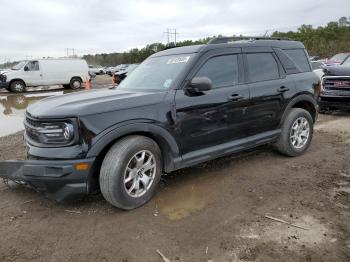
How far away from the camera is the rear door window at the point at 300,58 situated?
5.59 metres

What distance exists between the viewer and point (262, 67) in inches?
200

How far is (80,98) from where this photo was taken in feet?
13.3

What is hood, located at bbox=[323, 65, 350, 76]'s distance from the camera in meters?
8.94

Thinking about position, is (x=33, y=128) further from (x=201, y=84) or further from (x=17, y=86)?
(x=17, y=86)

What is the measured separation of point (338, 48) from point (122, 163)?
45.5m

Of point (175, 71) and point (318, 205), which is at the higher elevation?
point (175, 71)

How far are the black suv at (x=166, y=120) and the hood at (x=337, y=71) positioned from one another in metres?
3.96

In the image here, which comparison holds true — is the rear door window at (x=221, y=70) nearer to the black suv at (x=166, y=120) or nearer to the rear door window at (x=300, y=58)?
the black suv at (x=166, y=120)

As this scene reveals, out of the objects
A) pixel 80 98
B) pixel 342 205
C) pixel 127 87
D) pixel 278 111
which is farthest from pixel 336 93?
pixel 80 98

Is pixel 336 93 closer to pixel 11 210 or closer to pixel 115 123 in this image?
pixel 115 123

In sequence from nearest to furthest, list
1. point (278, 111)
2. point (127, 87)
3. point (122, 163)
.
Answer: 1. point (122, 163)
2. point (127, 87)
3. point (278, 111)

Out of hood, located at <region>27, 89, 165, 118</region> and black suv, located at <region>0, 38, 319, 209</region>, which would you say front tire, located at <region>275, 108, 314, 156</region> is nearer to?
black suv, located at <region>0, 38, 319, 209</region>

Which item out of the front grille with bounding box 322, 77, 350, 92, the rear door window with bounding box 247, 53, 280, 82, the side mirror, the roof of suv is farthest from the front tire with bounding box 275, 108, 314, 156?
the front grille with bounding box 322, 77, 350, 92

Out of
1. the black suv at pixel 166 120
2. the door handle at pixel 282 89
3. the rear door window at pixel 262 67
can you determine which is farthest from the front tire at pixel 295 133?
the rear door window at pixel 262 67
